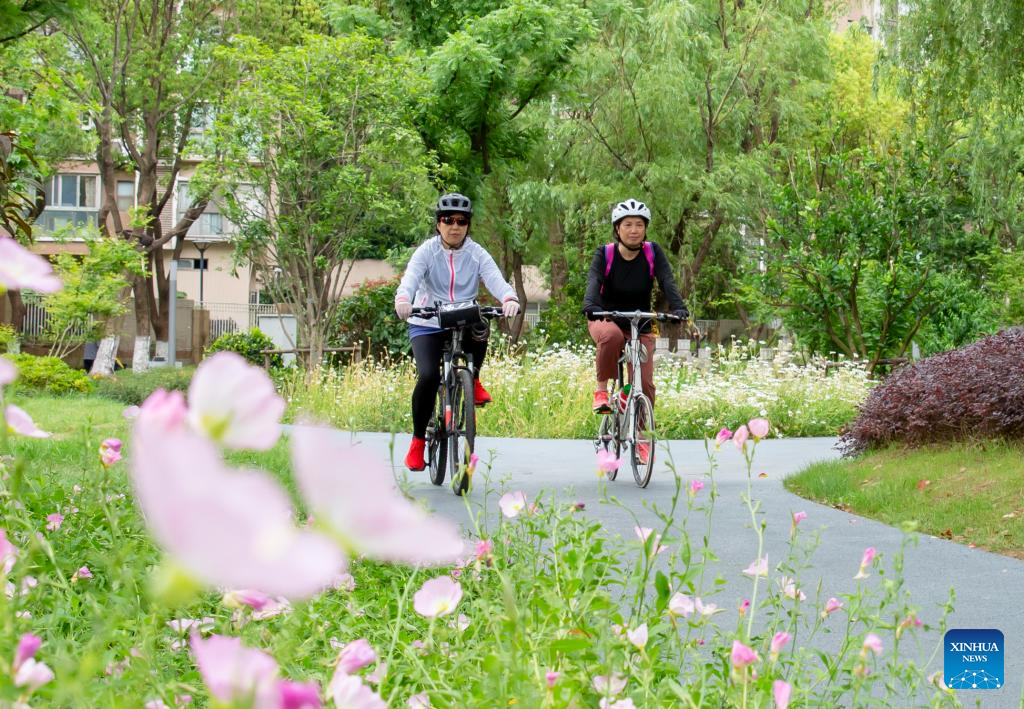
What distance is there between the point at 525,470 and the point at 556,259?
24715 millimetres

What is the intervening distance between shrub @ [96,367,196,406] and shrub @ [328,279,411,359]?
10.6 feet

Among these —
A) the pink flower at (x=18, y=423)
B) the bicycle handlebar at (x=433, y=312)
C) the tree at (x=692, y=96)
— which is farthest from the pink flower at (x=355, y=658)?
the tree at (x=692, y=96)

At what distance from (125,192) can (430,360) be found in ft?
159

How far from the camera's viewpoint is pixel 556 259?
33.9 metres

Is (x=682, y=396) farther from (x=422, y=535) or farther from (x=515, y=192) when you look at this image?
(x=422, y=535)

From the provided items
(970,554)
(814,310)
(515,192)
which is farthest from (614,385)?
(515,192)

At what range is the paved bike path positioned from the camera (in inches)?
165

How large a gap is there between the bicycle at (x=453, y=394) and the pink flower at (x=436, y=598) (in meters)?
6.13

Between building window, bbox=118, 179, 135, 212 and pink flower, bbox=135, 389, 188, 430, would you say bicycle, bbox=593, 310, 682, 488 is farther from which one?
building window, bbox=118, 179, 135, 212

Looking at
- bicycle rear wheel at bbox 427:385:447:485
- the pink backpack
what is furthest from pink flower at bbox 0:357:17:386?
the pink backpack

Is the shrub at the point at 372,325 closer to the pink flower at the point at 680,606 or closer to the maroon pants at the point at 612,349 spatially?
the maroon pants at the point at 612,349

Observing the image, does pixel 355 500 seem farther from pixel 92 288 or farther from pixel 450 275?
pixel 92 288

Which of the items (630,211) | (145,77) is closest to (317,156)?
(630,211)

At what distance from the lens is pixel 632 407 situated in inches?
329
